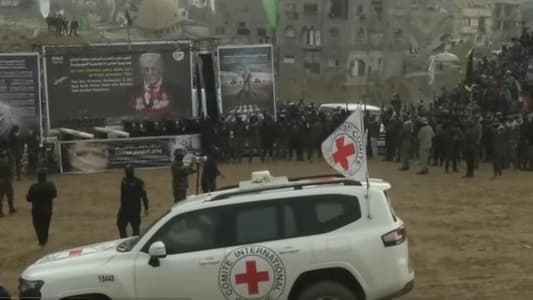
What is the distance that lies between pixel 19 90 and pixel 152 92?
424cm

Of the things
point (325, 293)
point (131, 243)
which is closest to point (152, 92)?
point (131, 243)

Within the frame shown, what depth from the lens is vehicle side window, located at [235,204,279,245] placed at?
8.67 meters

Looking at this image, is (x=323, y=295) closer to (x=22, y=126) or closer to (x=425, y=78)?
(x=22, y=126)

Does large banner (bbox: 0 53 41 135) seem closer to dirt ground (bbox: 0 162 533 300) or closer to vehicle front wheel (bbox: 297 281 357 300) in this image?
dirt ground (bbox: 0 162 533 300)

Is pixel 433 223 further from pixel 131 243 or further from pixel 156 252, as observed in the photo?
pixel 156 252

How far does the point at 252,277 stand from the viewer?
8516 millimetres

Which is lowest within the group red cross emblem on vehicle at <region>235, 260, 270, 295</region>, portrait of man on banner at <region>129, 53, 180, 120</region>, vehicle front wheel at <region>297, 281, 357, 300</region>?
vehicle front wheel at <region>297, 281, 357, 300</region>

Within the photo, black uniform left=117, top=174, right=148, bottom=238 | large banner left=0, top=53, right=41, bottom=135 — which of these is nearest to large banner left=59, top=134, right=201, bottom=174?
large banner left=0, top=53, right=41, bottom=135

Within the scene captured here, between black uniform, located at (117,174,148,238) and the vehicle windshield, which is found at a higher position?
the vehicle windshield

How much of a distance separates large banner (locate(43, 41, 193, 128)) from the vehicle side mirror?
780 inches

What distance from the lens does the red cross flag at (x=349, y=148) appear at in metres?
9.50

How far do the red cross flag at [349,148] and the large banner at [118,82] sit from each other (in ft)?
62.2

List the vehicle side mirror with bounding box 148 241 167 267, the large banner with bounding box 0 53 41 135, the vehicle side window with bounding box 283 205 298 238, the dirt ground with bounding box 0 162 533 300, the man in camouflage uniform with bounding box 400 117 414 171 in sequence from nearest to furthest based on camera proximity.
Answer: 1. the vehicle side mirror with bounding box 148 241 167 267
2. the vehicle side window with bounding box 283 205 298 238
3. the dirt ground with bounding box 0 162 533 300
4. the man in camouflage uniform with bounding box 400 117 414 171
5. the large banner with bounding box 0 53 41 135

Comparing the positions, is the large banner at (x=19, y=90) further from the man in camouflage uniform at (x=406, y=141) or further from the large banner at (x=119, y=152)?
the man in camouflage uniform at (x=406, y=141)
